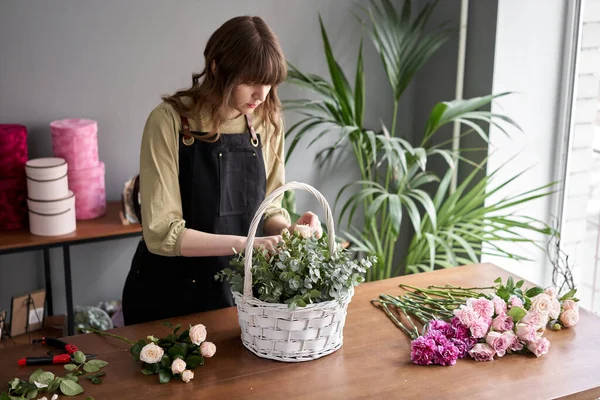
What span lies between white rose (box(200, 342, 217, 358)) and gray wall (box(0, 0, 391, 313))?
1.83 metres

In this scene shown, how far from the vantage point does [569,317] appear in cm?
209

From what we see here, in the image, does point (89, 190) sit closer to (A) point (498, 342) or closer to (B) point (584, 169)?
(A) point (498, 342)

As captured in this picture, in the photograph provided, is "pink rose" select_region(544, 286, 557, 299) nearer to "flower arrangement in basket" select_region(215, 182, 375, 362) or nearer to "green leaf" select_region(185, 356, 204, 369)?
"flower arrangement in basket" select_region(215, 182, 375, 362)

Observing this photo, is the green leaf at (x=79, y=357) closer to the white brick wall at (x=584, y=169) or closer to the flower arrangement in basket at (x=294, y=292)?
the flower arrangement in basket at (x=294, y=292)

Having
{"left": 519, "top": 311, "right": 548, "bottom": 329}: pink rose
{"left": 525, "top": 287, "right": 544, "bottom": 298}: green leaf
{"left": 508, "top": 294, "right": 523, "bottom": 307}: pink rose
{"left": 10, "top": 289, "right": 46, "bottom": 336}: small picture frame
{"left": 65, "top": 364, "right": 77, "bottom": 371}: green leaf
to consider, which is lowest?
{"left": 10, "top": 289, "right": 46, "bottom": 336}: small picture frame

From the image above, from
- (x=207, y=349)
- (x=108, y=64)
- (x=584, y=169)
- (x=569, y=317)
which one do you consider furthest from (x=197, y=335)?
(x=584, y=169)

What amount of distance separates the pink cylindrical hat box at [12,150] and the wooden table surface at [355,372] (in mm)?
1300

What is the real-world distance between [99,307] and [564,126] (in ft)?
8.02

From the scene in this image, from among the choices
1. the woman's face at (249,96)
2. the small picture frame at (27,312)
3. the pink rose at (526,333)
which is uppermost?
the woman's face at (249,96)

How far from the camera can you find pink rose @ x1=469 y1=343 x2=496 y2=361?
1.91m

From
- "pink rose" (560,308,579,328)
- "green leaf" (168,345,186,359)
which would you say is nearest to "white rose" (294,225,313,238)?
"green leaf" (168,345,186,359)

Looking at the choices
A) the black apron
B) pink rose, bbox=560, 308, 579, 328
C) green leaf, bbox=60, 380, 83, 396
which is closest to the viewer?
green leaf, bbox=60, 380, 83, 396

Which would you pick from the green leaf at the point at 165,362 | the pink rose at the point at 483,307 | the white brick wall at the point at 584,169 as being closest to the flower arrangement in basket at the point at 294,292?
the green leaf at the point at 165,362

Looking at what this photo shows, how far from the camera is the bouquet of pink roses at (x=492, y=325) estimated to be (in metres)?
1.90
